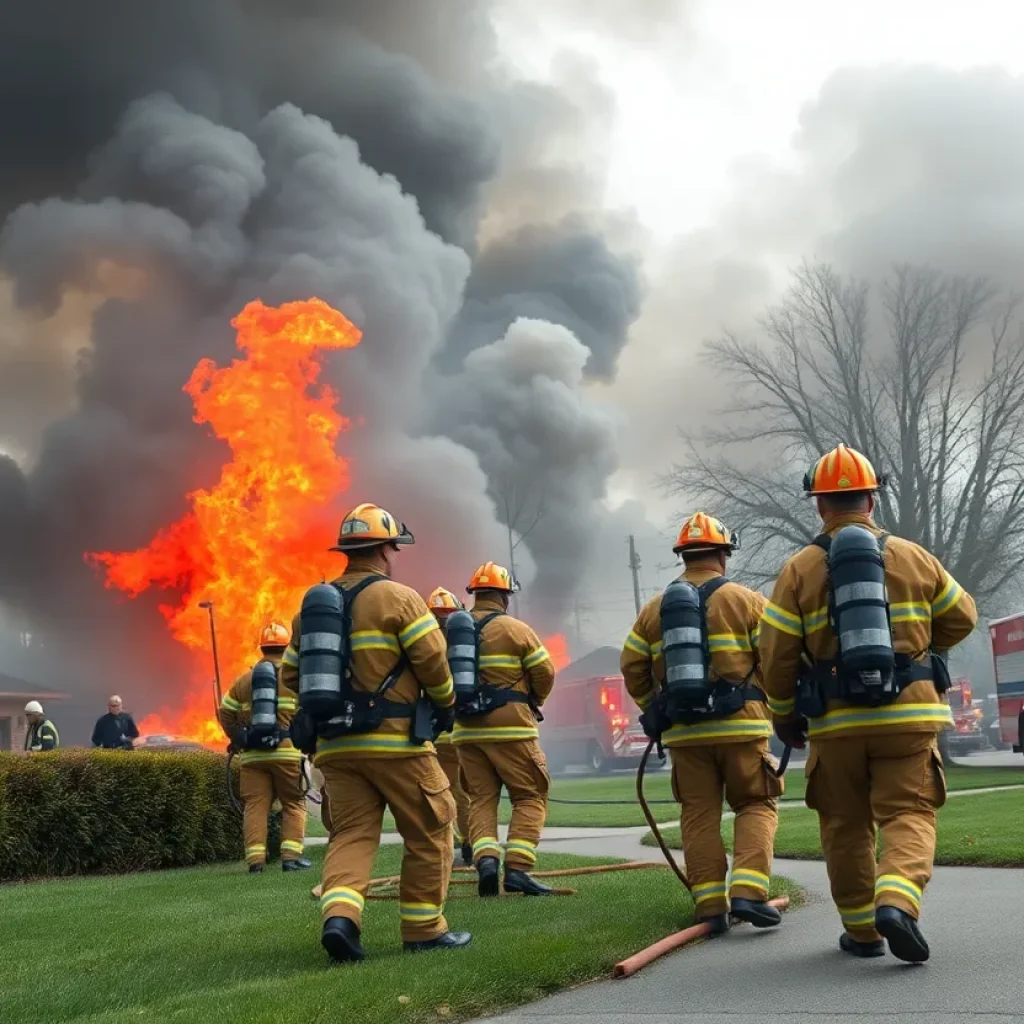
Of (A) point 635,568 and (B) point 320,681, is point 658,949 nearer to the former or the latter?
(B) point 320,681

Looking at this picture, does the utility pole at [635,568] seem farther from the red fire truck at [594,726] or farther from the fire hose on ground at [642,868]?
the fire hose on ground at [642,868]

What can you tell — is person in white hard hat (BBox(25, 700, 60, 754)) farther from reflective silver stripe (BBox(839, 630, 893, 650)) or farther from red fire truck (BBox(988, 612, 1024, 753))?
red fire truck (BBox(988, 612, 1024, 753))

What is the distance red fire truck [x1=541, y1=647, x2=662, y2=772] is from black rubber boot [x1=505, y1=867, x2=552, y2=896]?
23618 mm

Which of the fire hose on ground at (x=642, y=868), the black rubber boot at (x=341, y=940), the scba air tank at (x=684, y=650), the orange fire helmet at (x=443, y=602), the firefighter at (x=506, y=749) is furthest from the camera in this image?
the orange fire helmet at (x=443, y=602)

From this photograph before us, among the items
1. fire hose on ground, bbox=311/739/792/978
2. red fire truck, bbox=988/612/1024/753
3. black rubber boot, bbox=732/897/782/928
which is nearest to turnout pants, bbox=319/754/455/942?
fire hose on ground, bbox=311/739/792/978

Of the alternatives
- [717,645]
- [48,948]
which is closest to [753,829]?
[717,645]

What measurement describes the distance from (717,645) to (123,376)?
3977 centimetres

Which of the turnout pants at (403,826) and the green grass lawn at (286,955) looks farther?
the turnout pants at (403,826)

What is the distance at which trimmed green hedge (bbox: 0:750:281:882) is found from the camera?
1035 centimetres

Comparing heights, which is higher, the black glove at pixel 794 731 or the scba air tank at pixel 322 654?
the scba air tank at pixel 322 654

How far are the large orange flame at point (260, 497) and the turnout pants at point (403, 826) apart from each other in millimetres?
23201

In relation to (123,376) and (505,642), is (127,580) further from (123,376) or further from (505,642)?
(505,642)

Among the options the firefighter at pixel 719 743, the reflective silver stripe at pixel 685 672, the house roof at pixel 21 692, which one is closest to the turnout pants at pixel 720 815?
the firefighter at pixel 719 743

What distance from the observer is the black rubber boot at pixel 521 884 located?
23.1 ft
